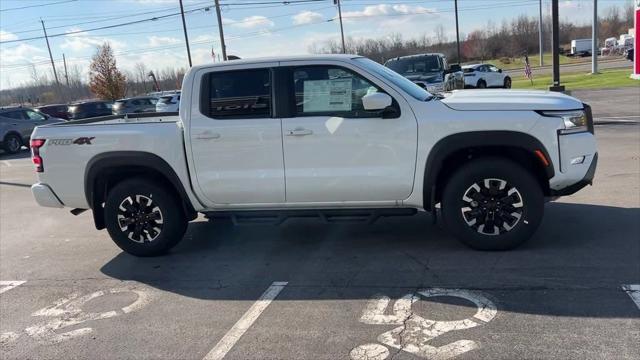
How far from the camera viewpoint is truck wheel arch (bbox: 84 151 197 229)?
5637 millimetres

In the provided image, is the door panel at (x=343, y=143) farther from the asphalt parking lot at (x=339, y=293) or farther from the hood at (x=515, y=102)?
the asphalt parking lot at (x=339, y=293)

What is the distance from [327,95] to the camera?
5.32m

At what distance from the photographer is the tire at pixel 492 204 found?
5.04 meters

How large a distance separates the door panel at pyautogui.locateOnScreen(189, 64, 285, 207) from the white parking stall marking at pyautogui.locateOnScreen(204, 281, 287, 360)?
100cm

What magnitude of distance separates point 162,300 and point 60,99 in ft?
292

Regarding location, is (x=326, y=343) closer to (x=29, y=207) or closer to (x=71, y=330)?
(x=71, y=330)

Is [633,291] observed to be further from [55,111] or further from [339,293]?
[55,111]

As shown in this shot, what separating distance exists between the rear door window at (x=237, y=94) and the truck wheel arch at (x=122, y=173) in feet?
2.45

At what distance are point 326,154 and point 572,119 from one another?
222 cm

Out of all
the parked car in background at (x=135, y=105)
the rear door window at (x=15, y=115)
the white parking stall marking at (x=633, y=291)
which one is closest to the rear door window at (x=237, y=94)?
the white parking stall marking at (x=633, y=291)

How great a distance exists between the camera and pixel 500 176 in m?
5.04

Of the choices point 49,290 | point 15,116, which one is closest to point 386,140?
point 49,290

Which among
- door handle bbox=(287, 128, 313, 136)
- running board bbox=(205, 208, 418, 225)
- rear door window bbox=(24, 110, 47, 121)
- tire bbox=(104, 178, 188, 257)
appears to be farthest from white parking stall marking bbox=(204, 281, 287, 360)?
rear door window bbox=(24, 110, 47, 121)

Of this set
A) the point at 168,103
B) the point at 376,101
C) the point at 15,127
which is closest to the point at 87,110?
the point at 168,103
